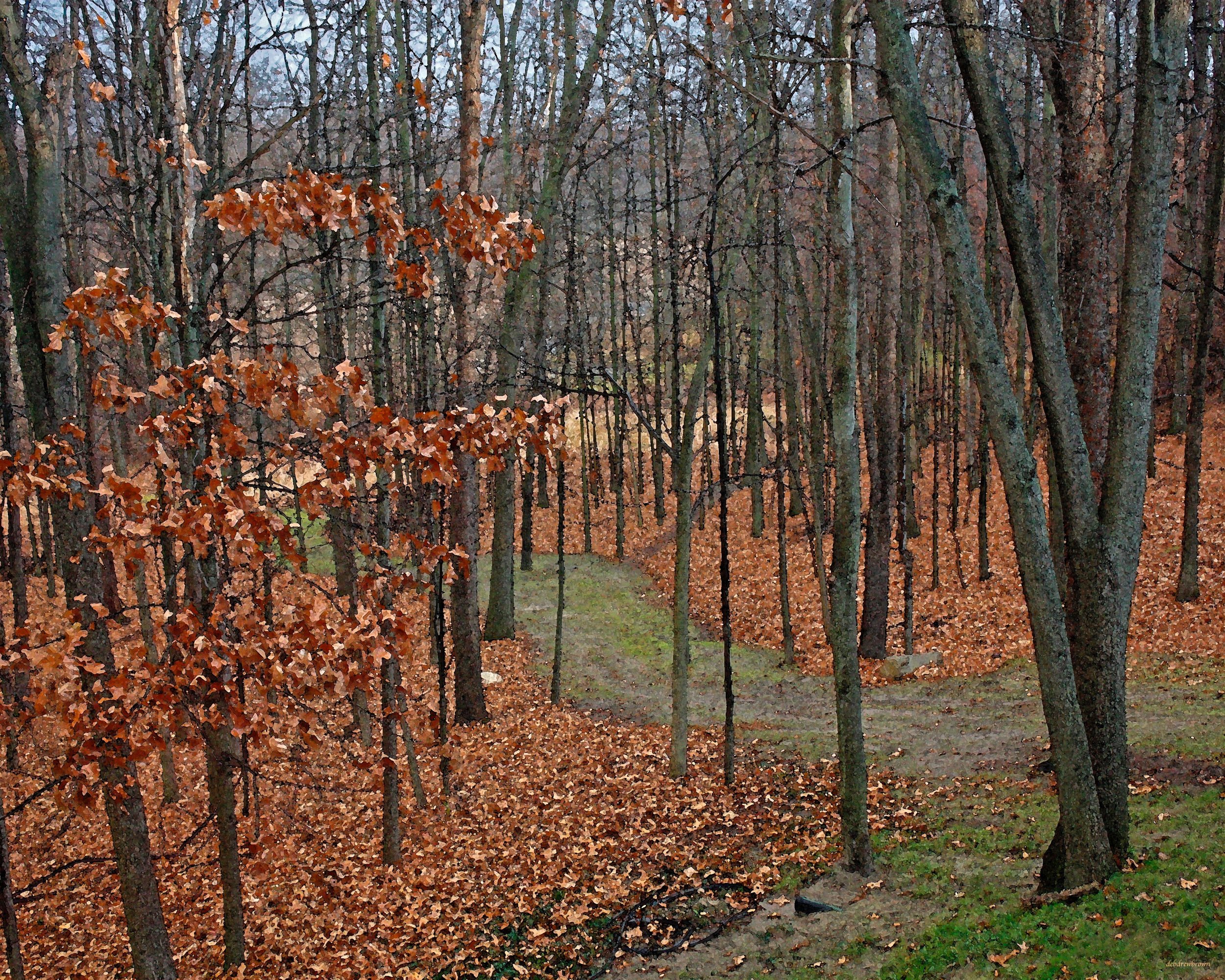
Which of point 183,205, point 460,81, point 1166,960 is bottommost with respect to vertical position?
point 1166,960

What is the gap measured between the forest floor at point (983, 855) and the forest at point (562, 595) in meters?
0.05

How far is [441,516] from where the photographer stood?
403 inches

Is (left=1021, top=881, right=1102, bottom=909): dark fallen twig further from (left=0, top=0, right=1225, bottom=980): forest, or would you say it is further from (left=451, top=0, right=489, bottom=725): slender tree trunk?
(left=451, top=0, right=489, bottom=725): slender tree trunk

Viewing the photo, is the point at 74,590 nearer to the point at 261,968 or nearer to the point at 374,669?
the point at 374,669

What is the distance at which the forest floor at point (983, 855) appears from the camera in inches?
203

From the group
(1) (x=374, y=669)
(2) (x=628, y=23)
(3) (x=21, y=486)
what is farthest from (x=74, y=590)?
(2) (x=628, y=23)

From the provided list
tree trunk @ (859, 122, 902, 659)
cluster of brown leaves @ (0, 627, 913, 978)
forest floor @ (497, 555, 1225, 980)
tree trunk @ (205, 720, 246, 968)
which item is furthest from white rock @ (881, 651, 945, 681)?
tree trunk @ (205, 720, 246, 968)

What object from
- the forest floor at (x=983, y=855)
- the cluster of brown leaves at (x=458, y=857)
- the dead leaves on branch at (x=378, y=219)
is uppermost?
the dead leaves on branch at (x=378, y=219)

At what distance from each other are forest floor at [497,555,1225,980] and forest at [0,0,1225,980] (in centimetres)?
5

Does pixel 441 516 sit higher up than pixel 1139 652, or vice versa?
pixel 441 516

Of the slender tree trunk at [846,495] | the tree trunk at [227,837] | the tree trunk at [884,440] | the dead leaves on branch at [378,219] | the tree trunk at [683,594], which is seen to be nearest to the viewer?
the dead leaves on branch at [378,219]

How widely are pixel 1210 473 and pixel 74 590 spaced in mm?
23167

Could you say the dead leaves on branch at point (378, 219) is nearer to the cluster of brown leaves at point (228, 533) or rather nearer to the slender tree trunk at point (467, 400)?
the cluster of brown leaves at point (228, 533)

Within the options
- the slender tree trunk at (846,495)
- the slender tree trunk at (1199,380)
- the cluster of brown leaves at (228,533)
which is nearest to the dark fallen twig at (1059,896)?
the slender tree trunk at (846,495)
